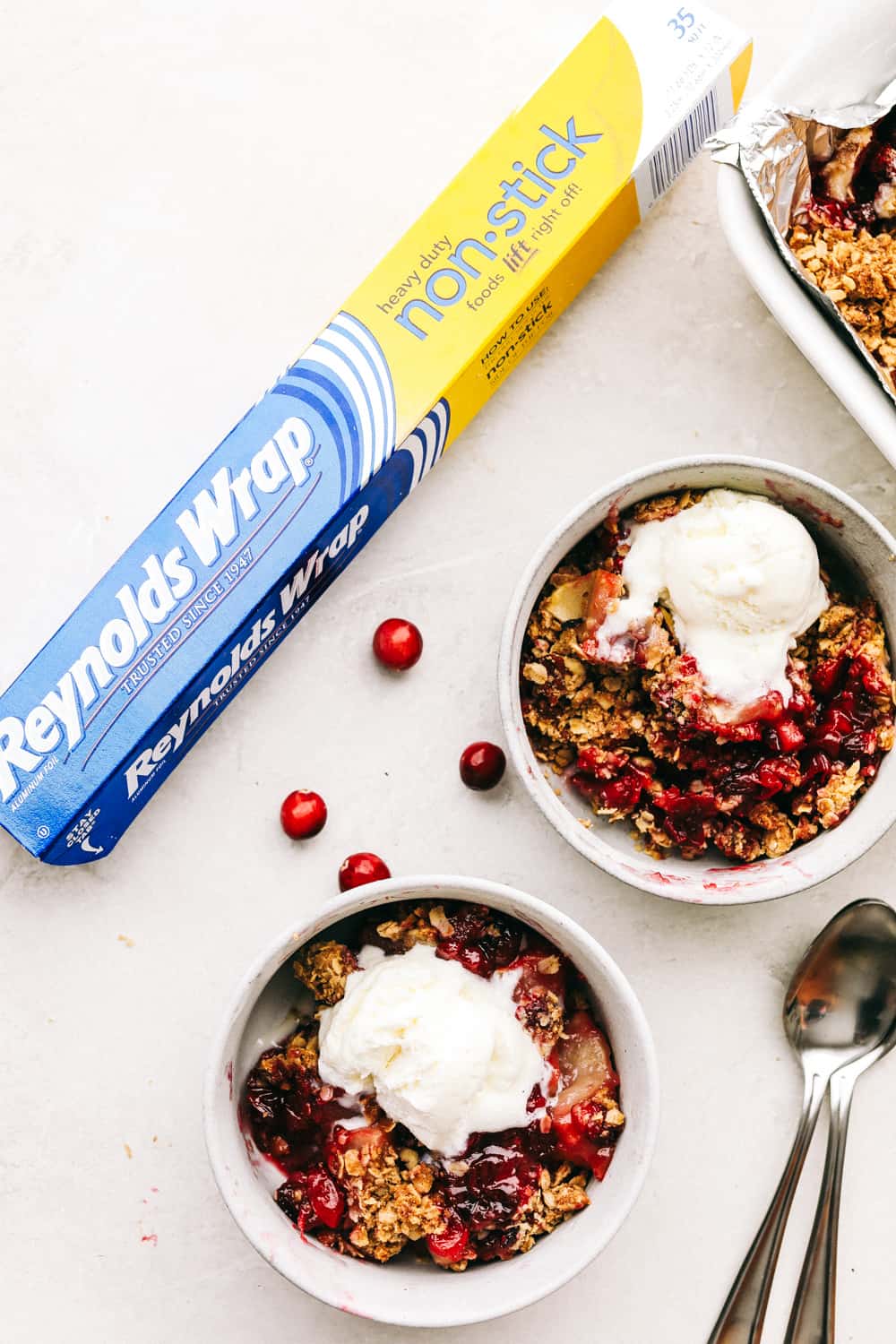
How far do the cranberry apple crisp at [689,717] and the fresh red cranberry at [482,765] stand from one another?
121 mm

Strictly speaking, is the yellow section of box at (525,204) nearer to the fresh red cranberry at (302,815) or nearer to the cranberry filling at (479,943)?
the fresh red cranberry at (302,815)

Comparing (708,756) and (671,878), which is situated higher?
(708,756)

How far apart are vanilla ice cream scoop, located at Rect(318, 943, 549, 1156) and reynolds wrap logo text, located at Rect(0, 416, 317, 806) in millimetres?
571

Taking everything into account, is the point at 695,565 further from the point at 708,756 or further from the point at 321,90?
the point at 321,90

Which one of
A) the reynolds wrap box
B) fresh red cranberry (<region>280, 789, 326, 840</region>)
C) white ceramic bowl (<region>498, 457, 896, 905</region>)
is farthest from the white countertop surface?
white ceramic bowl (<region>498, 457, 896, 905</region>)

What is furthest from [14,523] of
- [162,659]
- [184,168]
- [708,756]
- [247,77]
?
[708,756]

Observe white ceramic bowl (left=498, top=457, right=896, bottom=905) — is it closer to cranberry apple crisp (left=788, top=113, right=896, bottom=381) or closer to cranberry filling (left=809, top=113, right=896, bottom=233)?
cranberry apple crisp (left=788, top=113, right=896, bottom=381)

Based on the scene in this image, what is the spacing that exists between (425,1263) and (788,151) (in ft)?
5.38

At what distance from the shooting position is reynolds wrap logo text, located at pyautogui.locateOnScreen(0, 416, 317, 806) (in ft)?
5.75

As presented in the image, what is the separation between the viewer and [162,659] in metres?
1.76

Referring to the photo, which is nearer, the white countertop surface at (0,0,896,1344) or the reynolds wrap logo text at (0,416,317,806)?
the reynolds wrap logo text at (0,416,317,806)

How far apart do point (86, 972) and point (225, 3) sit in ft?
5.23

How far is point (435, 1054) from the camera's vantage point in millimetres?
1583

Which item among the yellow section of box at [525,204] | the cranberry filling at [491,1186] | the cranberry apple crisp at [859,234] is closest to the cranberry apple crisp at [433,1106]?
the cranberry filling at [491,1186]
